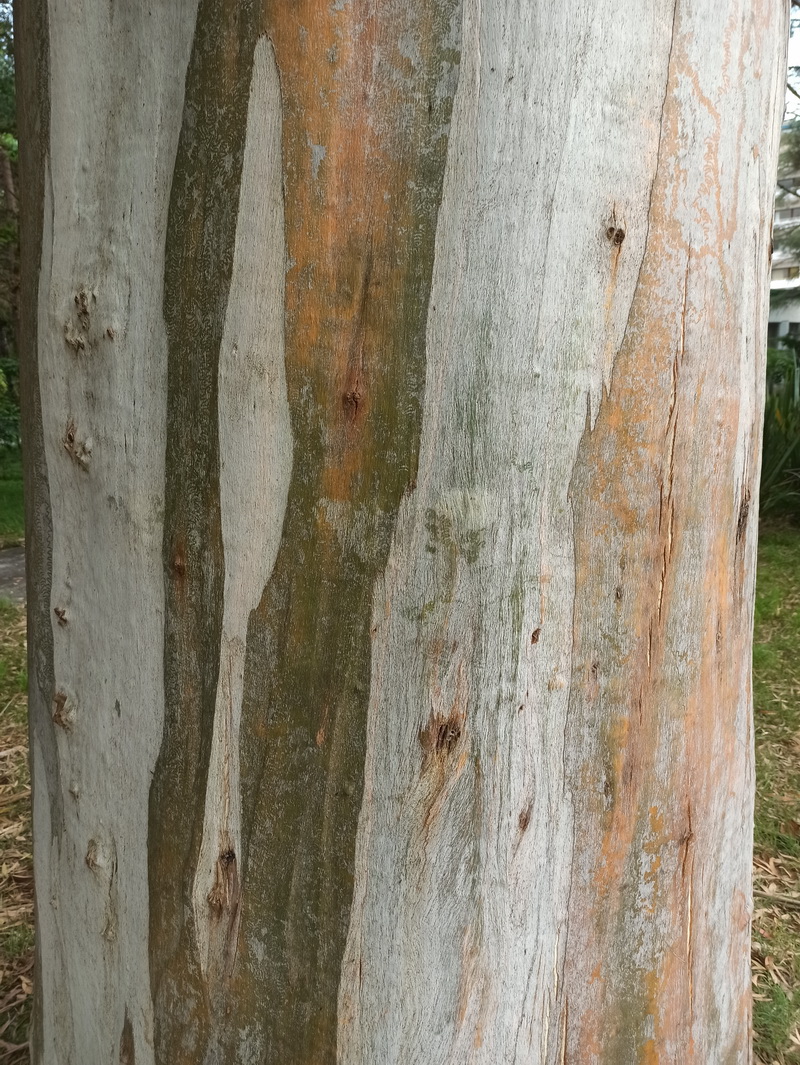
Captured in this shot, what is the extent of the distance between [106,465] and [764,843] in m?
2.68

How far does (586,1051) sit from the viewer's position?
41.0 inches

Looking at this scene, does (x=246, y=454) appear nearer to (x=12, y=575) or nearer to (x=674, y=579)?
(x=674, y=579)

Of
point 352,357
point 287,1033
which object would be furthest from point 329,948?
point 352,357

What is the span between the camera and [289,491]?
922 millimetres

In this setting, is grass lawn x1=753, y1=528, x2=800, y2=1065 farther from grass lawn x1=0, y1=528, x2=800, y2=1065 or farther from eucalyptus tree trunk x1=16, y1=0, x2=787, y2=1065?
eucalyptus tree trunk x1=16, y1=0, x2=787, y2=1065

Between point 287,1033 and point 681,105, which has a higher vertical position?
point 681,105

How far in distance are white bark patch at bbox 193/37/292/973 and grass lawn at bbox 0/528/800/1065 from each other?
137 cm

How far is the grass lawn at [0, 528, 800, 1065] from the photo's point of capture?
204 cm

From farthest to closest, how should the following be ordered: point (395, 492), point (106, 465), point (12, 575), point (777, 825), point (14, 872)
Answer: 1. point (12, 575)
2. point (777, 825)
3. point (14, 872)
4. point (106, 465)
5. point (395, 492)

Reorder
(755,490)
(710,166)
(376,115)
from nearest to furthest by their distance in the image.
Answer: (376,115), (710,166), (755,490)

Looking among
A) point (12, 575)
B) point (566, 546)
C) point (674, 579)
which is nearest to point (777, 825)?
point (674, 579)

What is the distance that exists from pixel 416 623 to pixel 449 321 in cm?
33

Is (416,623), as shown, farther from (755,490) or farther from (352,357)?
(755,490)

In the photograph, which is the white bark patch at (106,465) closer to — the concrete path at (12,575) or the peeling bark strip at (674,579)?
the peeling bark strip at (674,579)
